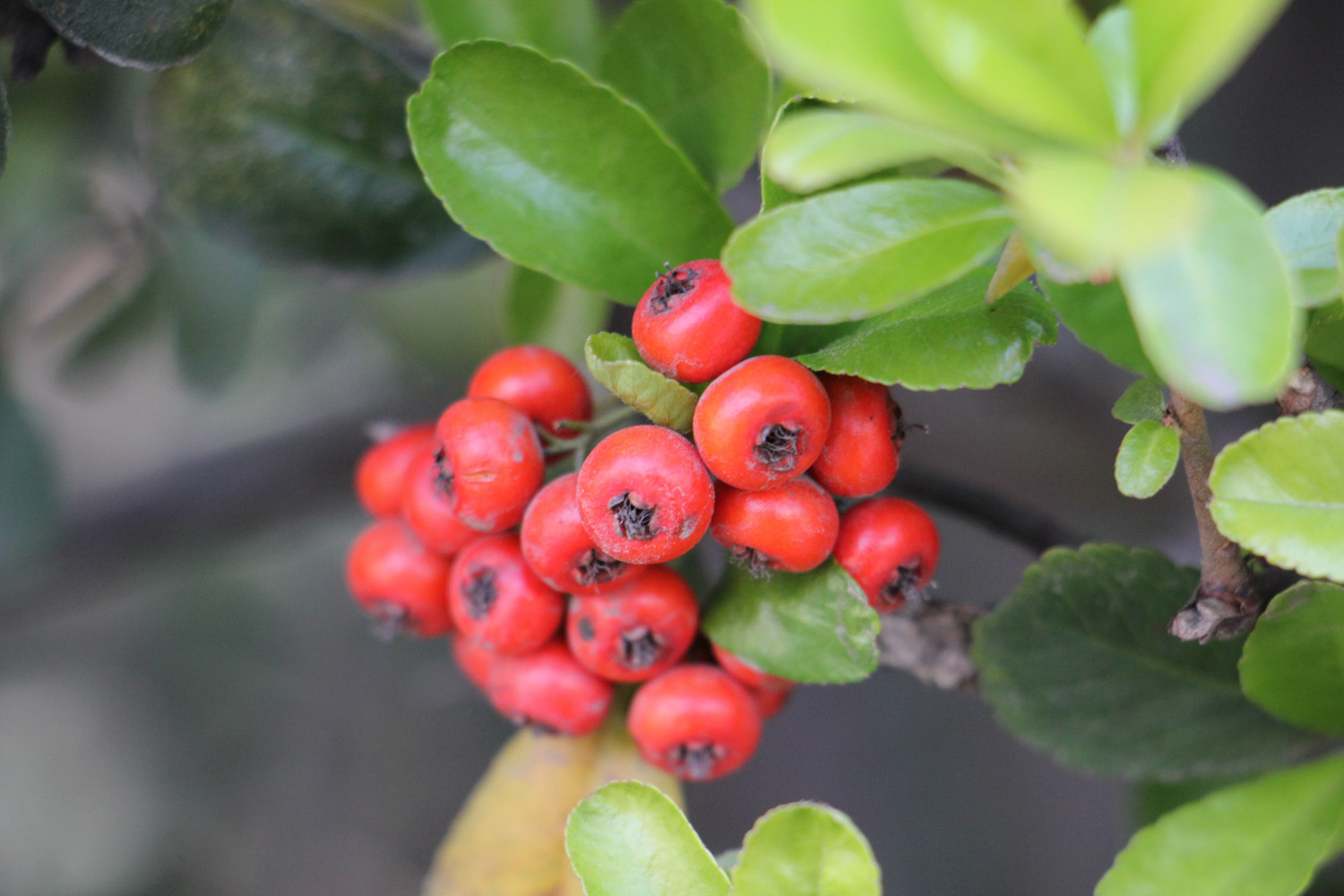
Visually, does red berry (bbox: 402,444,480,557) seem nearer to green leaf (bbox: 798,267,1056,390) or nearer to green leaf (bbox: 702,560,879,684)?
green leaf (bbox: 702,560,879,684)

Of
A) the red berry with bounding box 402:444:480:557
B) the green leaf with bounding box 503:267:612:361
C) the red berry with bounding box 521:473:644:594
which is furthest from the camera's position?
the green leaf with bounding box 503:267:612:361

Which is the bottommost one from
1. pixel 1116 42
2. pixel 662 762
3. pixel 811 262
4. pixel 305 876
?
pixel 305 876

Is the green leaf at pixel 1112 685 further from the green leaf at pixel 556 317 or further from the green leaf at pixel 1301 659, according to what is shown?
the green leaf at pixel 556 317

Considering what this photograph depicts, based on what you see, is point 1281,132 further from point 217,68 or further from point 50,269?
point 50,269

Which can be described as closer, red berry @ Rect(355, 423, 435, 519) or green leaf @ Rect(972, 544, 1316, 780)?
green leaf @ Rect(972, 544, 1316, 780)

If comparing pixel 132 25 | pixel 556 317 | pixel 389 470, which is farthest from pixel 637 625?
pixel 132 25

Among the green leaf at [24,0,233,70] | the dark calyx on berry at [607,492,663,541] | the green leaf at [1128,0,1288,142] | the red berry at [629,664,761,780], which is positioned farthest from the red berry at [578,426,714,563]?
the green leaf at [24,0,233,70]

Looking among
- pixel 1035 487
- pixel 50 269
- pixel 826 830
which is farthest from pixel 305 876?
pixel 826 830

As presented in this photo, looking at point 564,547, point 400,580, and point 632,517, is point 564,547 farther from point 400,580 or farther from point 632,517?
point 400,580
